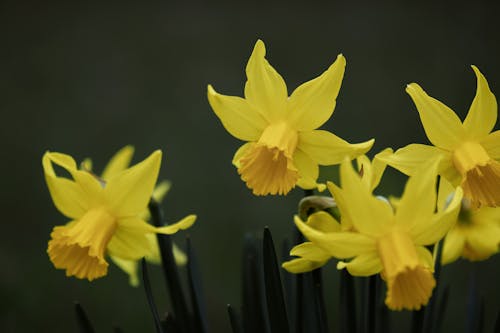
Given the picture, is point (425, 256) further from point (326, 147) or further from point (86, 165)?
point (86, 165)

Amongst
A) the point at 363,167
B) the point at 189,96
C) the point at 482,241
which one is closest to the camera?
the point at 363,167

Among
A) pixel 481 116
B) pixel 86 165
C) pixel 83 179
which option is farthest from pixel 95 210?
pixel 481 116

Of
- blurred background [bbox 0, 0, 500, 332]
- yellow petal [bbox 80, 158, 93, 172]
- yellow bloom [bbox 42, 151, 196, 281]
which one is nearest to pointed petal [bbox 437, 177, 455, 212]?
yellow bloom [bbox 42, 151, 196, 281]

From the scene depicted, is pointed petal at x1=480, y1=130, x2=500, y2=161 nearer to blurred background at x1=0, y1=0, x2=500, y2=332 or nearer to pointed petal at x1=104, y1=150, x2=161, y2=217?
pointed petal at x1=104, y1=150, x2=161, y2=217

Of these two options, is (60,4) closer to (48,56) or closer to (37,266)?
(48,56)

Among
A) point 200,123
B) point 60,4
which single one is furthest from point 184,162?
point 60,4

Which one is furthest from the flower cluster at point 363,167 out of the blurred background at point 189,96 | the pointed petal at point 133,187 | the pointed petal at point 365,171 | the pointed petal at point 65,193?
the blurred background at point 189,96

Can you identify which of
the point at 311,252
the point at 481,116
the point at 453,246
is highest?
the point at 481,116

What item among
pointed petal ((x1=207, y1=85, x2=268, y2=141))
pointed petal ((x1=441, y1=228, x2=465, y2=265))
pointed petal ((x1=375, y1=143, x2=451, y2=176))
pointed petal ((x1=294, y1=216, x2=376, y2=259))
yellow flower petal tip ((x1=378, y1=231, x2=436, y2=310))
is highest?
pointed petal ((x1=207, y1=85, x2=268, y2=141))
